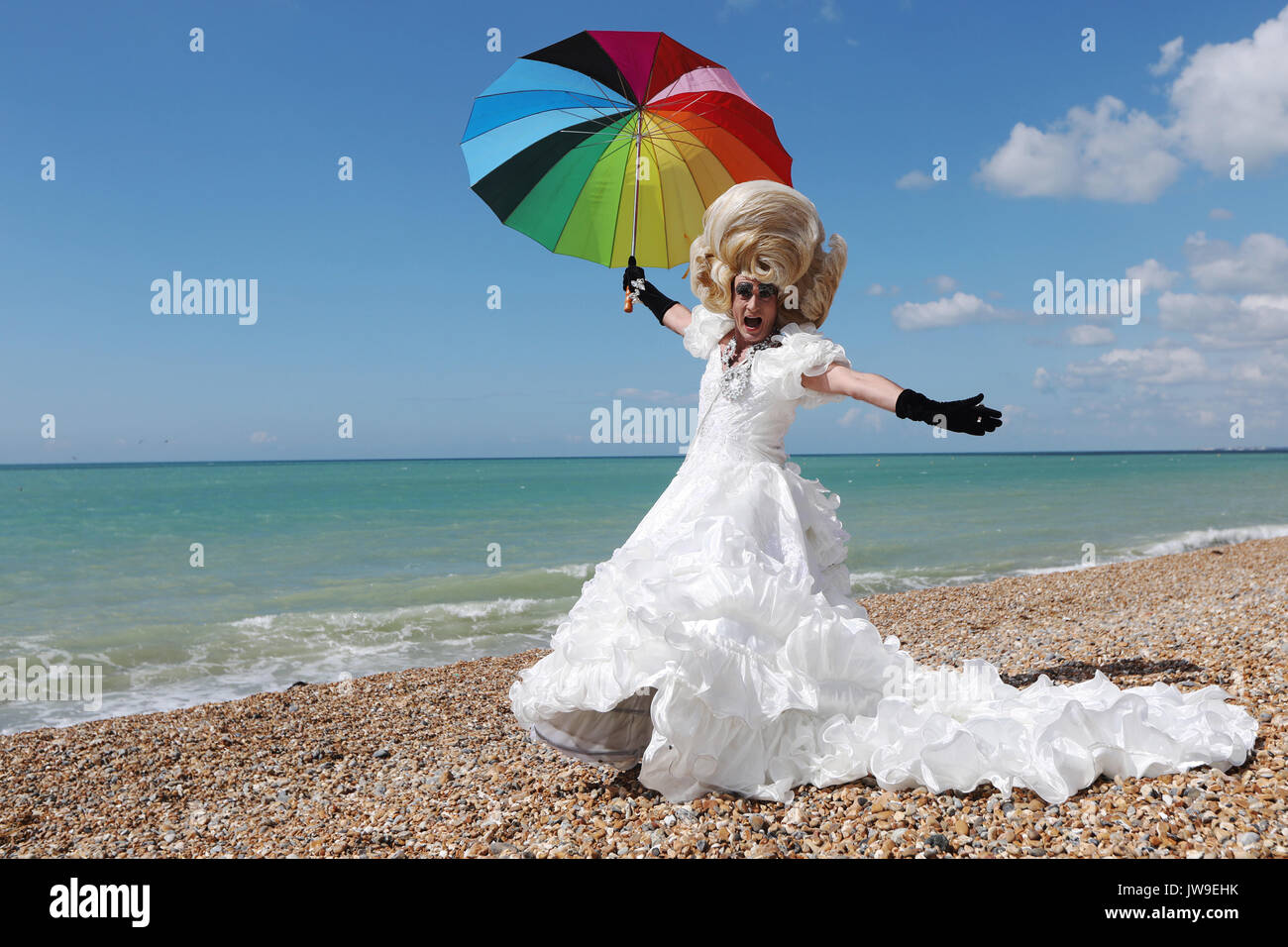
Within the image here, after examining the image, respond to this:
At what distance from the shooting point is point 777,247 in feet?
12.1

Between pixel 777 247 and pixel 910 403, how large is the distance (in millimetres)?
1223

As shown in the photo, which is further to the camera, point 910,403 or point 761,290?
point 761,290

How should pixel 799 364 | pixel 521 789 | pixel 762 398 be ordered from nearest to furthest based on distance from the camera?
pixel 799 364 < pixel 762 398 < pixel 521 789

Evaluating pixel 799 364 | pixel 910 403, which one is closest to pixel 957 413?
pixel 910 403

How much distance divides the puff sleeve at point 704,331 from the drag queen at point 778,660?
0.79 ft

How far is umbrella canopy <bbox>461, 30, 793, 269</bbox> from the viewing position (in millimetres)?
4340

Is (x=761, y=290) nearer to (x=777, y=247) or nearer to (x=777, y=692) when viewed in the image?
(x=777, y=247)

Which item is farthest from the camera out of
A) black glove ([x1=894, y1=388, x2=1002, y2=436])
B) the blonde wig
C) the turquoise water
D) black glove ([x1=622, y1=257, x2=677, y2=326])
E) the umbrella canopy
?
the turquoise water

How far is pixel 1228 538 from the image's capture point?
18281 millimetres

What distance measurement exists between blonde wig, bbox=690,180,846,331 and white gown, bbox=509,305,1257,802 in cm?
29

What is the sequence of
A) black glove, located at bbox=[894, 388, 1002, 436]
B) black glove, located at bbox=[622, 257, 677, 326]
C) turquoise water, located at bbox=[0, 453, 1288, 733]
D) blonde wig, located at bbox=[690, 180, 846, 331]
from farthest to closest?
turquoise water, located at bbox=[0, 453, 1288, 733] → black glove, located at bbox=[622, 257, 677, 326] → blonde wig, located at bbox=[690, 180, 846, 331] → black glove, located at bbox=[894, 388, 1002, 436]

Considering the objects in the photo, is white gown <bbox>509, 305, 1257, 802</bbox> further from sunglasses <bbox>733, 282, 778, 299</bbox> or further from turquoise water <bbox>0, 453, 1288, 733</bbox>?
turquoise water <bbox>0, 453, 1288, 733</bbox>

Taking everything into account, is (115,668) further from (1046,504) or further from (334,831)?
(1046,504)

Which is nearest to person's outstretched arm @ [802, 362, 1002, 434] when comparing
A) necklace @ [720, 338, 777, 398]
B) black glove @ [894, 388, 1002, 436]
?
black glove @ [894, 388, 1002, 436]
